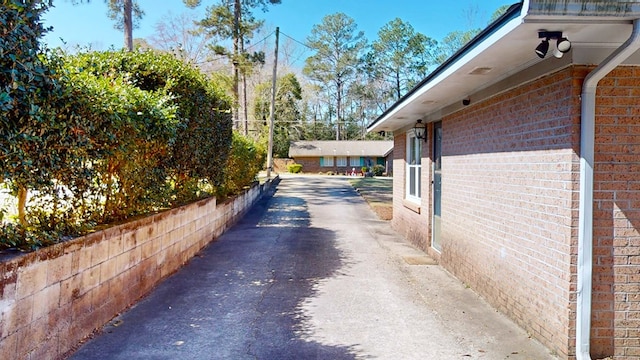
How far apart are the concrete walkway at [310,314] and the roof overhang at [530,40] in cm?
276

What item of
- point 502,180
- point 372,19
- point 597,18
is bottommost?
point 502,180

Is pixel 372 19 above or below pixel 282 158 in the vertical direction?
above

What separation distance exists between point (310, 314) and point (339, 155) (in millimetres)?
46793

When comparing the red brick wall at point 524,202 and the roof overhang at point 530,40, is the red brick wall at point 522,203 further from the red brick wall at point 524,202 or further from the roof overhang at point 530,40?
the roof overhang at point 530,40

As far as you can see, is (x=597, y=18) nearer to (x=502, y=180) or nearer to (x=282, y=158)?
(x=502, y=180)

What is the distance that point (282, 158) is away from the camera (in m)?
54.3

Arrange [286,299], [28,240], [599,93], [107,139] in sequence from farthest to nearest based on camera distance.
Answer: [286,299] < [107,139] < [599,93] < [28,240]

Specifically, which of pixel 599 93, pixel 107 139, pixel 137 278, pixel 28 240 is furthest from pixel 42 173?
pixel 599 93

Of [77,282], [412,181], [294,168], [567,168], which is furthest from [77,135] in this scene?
[294,168]

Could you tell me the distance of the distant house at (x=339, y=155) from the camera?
51312 mm

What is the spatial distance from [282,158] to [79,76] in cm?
5022

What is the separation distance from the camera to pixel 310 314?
16.6 ft

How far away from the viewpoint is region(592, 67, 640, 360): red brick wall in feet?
12.7

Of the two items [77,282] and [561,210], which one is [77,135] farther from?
[561,210]
